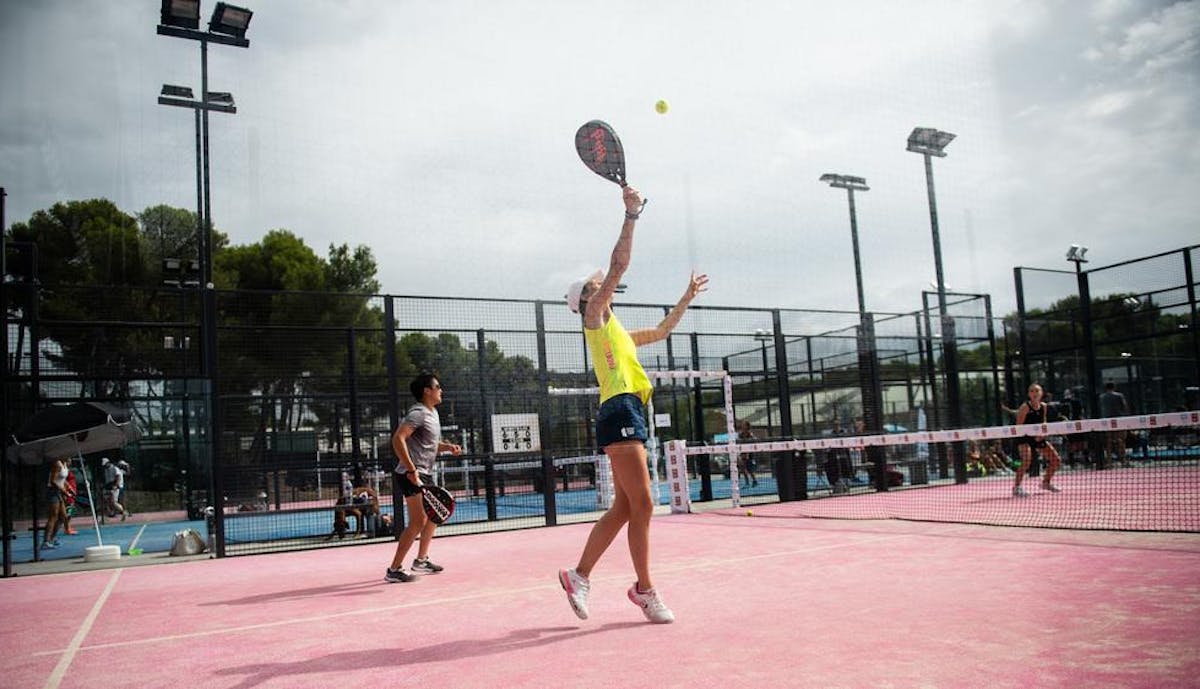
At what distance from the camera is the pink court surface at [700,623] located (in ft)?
11.3

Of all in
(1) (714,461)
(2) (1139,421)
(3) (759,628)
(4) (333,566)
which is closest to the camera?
(3) (759,628)

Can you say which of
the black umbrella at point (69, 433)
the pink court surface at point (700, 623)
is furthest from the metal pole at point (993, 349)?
the black umbrella at point (69, 433)

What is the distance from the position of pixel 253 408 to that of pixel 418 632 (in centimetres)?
1713

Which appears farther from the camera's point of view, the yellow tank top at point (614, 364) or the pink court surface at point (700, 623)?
the yellow tank top at point (614, 364)

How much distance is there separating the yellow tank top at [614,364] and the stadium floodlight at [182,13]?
12.7 m

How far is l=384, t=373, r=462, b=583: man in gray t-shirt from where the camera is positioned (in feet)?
23.3

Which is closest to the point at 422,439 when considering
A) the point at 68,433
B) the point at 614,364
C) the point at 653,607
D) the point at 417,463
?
the point at 417,463

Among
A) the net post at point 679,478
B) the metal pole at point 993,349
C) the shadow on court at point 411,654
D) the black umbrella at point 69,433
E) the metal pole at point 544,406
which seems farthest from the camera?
the metal pole at point 993,349

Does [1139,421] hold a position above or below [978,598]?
above

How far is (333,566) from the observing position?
9.07 metres

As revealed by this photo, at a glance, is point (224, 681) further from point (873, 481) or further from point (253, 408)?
point (253, 408)

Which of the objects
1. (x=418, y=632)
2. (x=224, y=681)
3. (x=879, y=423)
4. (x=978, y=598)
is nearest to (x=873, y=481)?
(x=879, y=423)

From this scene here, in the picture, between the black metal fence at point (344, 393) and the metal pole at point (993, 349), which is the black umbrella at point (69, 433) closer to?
the black metal fence at point (344, 393)

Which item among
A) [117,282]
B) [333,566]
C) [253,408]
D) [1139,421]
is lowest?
[333,566]
